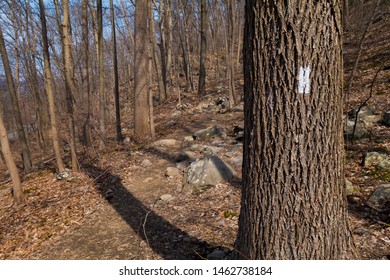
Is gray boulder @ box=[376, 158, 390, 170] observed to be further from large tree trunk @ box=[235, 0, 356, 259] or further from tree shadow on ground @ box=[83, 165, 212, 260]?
tree shadow on ground @ box=[83, 165, 212, 260]

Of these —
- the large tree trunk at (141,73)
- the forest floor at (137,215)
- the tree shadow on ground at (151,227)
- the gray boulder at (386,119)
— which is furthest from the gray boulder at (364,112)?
the large tree trunk at (141,73)

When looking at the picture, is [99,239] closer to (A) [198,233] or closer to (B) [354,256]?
(A) [198,233]

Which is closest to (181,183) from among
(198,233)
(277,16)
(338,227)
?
(198,233)

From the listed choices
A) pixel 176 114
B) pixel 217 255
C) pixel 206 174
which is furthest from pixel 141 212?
pixel 176 114

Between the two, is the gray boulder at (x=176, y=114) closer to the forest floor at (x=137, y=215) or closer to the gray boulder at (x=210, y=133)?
the gray boulder at (x=210, y=133)

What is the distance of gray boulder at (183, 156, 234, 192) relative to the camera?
557 centimetres

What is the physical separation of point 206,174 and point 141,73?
21.1ft

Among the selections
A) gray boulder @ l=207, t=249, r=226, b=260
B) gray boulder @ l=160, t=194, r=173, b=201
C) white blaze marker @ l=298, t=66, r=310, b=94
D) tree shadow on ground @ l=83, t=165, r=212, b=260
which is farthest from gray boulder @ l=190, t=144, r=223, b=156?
white blaze marker @ l=298, t=66, r=310, b=94

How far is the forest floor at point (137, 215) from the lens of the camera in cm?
353

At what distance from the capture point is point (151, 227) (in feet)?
14.1

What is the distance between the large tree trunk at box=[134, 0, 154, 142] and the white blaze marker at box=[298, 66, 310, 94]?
8.69 m

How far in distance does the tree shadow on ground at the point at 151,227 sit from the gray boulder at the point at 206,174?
1.11 m

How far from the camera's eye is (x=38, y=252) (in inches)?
170

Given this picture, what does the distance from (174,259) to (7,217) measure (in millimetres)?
4842
